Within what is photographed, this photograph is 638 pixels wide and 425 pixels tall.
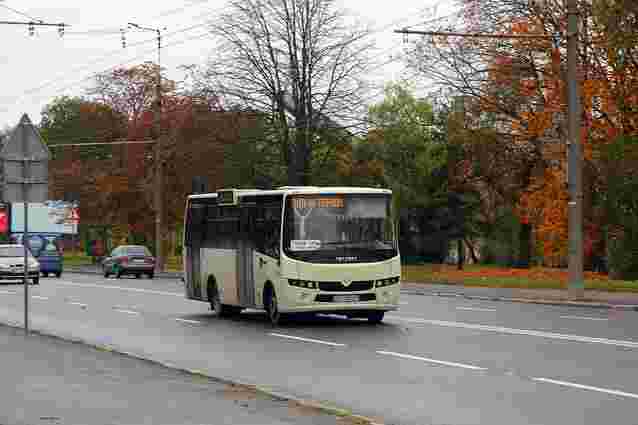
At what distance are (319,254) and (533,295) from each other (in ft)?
40.4

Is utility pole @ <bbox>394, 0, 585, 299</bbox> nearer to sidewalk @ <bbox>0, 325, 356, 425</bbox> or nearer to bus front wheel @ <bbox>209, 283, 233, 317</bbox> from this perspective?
bus front wheel @ <bbox>209, 283, 233, 317</bbox>

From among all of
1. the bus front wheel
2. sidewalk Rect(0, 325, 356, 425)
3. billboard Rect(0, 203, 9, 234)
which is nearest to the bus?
the bus front wheel

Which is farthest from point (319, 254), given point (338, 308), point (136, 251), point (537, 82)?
point (136, 251)

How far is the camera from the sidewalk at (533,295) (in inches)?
1089

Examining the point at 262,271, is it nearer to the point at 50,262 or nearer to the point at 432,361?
the point at 432,361

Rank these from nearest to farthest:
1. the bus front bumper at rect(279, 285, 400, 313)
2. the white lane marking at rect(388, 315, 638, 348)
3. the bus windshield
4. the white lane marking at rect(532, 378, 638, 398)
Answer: the white lane marking at rect(532, 378, 638, 398)
the white lane marking at rect(388, 315, 638, 348)
the bus front bumper at rect(279, 285, 400, 313)
the bus windshield

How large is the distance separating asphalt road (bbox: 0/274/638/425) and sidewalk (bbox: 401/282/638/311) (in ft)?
3.48

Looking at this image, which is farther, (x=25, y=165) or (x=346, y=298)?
(x=346, y=298)

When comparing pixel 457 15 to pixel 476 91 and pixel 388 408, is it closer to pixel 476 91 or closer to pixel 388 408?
pixel 476 91

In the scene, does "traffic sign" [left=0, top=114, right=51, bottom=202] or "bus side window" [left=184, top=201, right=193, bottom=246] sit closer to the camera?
"traffic sign" [left=0, top=114, right=51, bottom=202]

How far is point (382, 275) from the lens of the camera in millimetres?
21359

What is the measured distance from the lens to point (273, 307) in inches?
859

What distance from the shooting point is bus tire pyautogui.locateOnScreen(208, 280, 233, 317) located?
24.8m

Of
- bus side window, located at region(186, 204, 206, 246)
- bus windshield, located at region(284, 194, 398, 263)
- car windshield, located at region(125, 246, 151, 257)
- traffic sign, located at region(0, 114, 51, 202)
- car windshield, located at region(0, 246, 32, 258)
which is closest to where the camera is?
traffic sign, located at region(0, 114, 51, 202)
